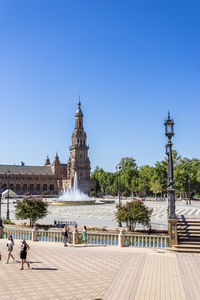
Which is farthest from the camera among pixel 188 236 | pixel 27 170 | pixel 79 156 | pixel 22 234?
pixel 27 170

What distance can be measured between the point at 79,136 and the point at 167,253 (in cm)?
12619

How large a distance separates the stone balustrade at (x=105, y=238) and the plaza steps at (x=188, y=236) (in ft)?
3.01

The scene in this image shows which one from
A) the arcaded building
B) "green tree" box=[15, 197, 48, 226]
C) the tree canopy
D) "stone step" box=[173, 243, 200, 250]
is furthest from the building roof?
"stone step" box=[173, 243, 200, 250]

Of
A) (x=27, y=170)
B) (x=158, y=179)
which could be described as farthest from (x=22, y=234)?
(x=27, y=170)

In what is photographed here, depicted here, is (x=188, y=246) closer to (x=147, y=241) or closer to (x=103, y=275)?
(x=147, y=241)

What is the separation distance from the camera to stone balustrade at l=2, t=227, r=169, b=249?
18.1 metres

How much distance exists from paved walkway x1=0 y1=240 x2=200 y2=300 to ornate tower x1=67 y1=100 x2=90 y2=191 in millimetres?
120212

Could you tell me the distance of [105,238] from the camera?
63.1 ft

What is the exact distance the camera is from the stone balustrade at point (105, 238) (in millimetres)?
18094

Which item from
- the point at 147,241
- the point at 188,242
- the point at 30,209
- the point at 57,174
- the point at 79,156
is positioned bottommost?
the point at 147,241

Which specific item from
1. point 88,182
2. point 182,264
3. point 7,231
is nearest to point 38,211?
point 7,231

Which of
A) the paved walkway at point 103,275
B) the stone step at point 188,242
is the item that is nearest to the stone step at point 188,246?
the stone step at point 188,242

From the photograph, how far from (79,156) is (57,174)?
1070 inches

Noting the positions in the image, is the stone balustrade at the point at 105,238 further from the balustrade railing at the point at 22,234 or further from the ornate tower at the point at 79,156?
the ornate tower at the point at 79,156
